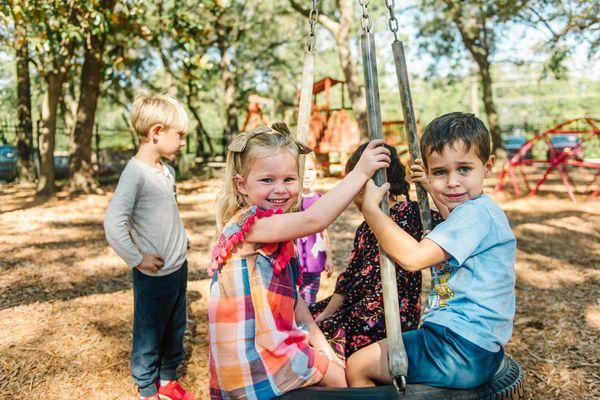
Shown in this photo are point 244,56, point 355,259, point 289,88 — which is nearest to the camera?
point 355,259

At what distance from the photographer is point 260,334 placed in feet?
6.12

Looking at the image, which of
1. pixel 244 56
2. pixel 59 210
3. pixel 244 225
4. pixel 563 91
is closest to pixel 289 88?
pixel 244 56

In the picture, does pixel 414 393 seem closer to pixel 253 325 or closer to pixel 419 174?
pixel 253 325

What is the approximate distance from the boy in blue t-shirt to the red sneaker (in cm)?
155

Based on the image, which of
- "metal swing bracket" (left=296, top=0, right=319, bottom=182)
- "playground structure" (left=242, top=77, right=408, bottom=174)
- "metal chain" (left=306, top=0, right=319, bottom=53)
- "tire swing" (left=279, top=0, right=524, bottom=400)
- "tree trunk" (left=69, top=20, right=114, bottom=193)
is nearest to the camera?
"tire swing" (left=279, top=0, right=524, bottom=400)

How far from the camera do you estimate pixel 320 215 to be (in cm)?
188

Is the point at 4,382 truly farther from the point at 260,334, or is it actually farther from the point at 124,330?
the point at 260,334

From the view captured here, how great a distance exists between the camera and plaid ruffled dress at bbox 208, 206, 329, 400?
72.6 inches

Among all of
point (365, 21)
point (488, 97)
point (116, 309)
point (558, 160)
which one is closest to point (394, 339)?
point (365, 21)

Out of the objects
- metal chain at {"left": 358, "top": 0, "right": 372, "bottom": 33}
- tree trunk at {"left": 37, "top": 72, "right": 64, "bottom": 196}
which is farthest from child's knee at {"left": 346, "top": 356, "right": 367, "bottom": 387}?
tree trunk at {"left": 37, "top": 72, "right": 64, "bottom": 196}

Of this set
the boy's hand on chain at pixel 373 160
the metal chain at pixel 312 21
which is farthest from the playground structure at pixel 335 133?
the boy's hand on chain at pixel 373 160

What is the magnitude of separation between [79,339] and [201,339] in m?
0.93

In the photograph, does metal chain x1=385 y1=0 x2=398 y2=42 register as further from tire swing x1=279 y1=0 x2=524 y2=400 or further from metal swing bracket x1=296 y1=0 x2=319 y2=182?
metal swing bracket x1=296 y1=0 x2=319 y2=182

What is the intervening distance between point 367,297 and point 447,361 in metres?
0.69
